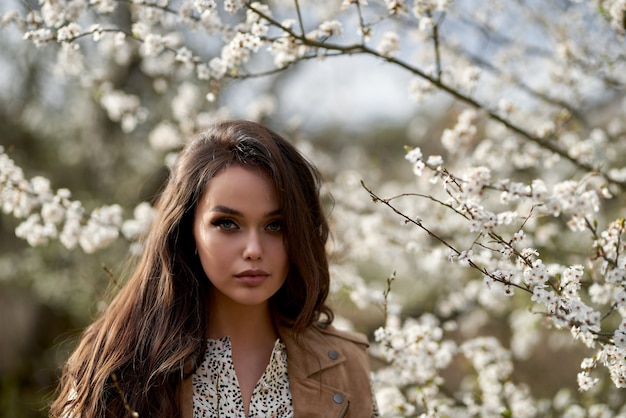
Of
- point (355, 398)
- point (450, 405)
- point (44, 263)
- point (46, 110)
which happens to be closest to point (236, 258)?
point (355, 398)

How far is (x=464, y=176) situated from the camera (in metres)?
1.49

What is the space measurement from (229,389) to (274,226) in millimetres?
513

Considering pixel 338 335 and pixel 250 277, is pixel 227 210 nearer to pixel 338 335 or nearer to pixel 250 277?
pixel 250 277

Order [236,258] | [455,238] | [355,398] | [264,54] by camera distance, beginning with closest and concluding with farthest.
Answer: [236,258], [355,398], [455,238], [264,54]

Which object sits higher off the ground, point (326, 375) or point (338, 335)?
point (338, 335)

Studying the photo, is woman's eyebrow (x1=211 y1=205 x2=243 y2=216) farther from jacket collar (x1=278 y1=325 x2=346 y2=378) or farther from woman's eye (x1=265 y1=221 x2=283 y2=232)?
jacket collar (x1=278 y1=325 x2=346 y2=378)

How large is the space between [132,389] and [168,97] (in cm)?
431

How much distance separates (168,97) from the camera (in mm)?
5812

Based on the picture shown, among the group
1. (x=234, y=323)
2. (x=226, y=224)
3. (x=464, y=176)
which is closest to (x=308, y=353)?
(x=234, y=323)

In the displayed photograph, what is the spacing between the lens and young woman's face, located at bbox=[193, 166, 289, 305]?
6.05 ft

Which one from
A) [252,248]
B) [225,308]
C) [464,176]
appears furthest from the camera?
[225,308]

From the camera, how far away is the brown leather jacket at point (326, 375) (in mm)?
2027

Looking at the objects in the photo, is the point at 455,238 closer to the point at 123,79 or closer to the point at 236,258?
the point at 236,258

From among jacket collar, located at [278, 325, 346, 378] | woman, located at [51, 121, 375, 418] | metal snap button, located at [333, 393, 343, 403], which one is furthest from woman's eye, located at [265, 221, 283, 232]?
metal snap button, located at [333, 393, 343, 403]
